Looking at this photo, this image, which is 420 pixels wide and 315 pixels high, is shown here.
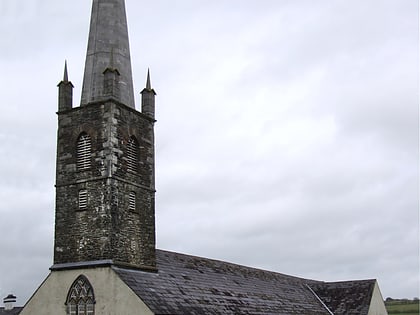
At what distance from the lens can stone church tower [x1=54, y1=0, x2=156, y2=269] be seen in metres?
31.1

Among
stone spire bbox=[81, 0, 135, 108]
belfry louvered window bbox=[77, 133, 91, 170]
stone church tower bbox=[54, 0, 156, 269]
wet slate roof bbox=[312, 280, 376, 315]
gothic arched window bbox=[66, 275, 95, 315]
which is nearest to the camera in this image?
gothic arched window bbox=[66, 275, 95, 315]

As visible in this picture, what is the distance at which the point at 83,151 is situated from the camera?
107ft

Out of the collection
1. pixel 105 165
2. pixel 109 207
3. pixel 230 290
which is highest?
pixel 105 165

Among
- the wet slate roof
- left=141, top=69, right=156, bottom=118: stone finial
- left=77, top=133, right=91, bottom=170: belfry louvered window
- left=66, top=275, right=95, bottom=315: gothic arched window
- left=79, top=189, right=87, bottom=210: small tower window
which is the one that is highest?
left=141, top=69, right=156, bottom=118: stone finial

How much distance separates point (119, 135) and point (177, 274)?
8.59 meters

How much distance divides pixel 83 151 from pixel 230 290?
13.2m

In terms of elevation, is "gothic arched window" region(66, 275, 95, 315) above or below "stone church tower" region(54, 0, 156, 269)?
below

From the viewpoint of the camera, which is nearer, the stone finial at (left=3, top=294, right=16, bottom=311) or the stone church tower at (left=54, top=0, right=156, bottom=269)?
the stone church tower at (left=54, top=0, right=156, bottom=269)

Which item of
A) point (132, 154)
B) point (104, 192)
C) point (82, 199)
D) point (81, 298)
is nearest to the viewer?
point (81, 298)

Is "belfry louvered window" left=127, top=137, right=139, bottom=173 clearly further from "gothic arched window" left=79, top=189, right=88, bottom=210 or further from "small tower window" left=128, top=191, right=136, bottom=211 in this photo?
"gothic arched window" left=79, top=189, right=88, bottom=210

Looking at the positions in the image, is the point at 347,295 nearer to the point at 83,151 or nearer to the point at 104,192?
the point at 104,192

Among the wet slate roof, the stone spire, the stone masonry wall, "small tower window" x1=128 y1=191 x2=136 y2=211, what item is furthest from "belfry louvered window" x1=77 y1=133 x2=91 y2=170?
the wet slate roof

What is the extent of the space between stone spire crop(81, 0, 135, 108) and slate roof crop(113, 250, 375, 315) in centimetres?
931

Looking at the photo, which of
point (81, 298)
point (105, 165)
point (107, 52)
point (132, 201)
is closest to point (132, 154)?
point (105, 165)
